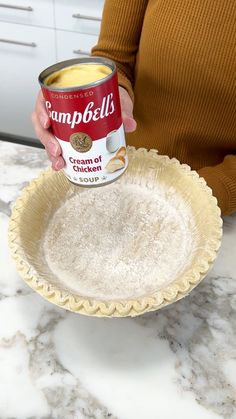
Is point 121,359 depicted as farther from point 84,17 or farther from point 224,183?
point 84,17

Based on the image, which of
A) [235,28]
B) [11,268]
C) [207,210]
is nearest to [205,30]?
[235,28]

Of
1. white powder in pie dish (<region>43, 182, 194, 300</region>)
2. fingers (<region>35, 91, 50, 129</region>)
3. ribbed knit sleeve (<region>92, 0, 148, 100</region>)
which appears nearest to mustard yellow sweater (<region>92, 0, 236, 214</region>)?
ribbed knit sleeve (<region>92, 0, 148, 100</region>)

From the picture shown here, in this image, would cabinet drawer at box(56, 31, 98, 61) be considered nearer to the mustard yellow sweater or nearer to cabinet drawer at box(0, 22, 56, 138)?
cabinet drawer at box(0, 22, 56, 138)

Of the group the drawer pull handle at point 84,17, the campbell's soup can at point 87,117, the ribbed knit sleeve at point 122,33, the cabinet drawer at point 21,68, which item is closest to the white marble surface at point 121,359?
the campbell's soup can at point 87,117

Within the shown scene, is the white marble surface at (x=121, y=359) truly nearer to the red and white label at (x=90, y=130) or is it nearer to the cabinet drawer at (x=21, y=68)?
the red and white label at (x=90, y=130)

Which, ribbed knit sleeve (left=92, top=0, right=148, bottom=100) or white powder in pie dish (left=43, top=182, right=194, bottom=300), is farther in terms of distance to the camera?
ribbed knit sleeve (left=92, top=0, right=148, bottom=100)

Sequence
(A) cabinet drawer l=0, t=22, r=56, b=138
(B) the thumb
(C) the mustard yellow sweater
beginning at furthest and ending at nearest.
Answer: (A) cabinet drawer l=0, t=22, r=56, b=138, (C) the mustard yellow sweater, (B) the thumb
